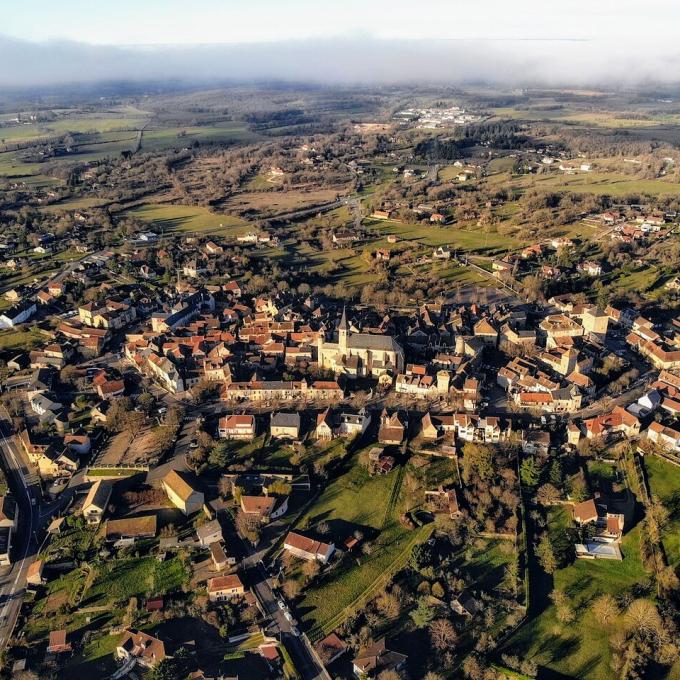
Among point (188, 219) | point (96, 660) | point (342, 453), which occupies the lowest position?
point (96, 660)

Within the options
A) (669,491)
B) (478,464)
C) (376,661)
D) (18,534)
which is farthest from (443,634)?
(18,534)

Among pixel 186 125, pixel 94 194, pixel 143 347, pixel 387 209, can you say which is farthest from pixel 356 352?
pixel 186 125

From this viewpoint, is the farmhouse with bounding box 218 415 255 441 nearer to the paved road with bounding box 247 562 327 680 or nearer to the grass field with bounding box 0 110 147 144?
the paved road with bounding box 247 562 327 680

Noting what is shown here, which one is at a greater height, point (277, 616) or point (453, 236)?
point (453, 236)

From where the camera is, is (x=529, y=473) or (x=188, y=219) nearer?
(x=529, y=473)

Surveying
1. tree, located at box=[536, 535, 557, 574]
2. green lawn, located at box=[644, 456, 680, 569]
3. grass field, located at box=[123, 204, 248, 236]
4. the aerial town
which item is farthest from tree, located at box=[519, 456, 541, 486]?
grass field, located at box=[123, 204, 248, 236]

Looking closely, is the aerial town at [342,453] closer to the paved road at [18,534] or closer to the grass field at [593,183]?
the paved road at [18,534]

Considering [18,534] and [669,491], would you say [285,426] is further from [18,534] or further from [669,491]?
[669,491]
